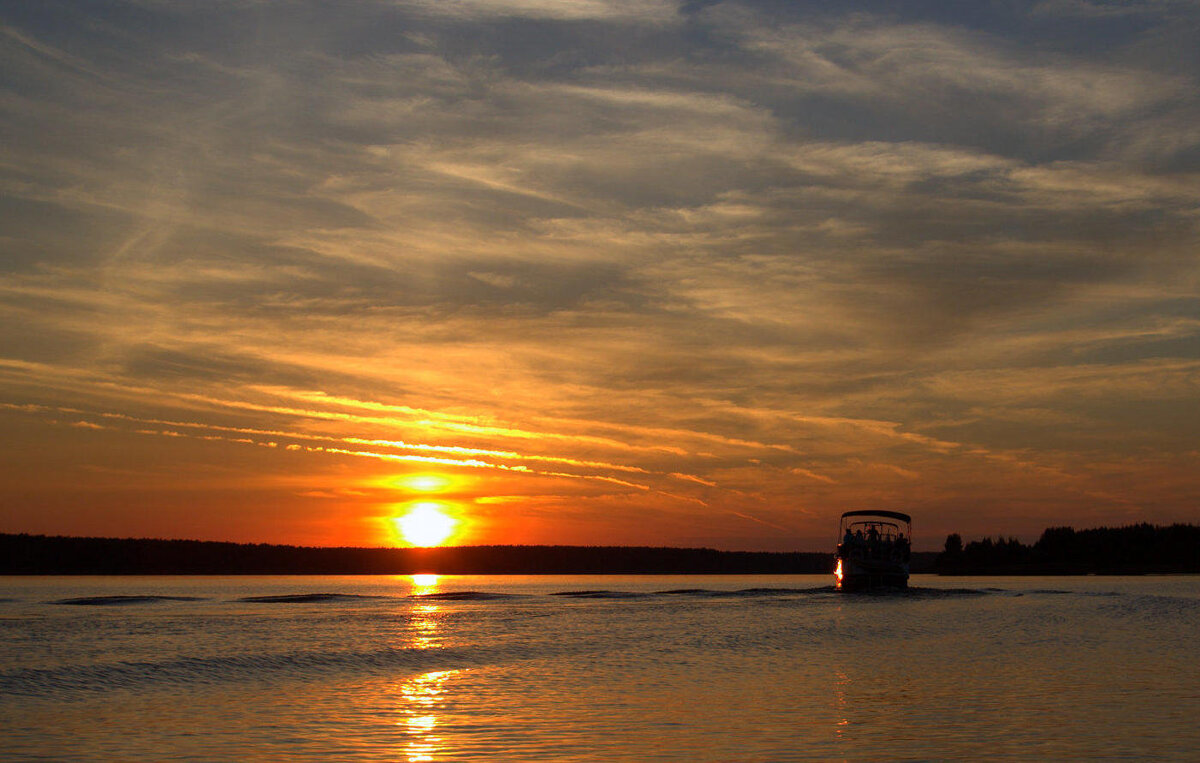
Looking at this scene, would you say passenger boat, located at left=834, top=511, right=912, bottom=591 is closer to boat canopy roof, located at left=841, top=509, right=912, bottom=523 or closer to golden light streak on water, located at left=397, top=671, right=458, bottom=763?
boat canopy roof, located at left=841, top=509, right=912, bottom=523

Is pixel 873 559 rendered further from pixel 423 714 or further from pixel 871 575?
pixel 423 714

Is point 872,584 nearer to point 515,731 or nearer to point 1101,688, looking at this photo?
point 1101,688

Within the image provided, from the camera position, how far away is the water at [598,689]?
2305cm

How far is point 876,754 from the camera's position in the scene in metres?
21.9

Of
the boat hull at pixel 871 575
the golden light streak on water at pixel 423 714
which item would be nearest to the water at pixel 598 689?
the golden light streak on water at pixel 423 714

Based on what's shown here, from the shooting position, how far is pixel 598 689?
32750 millimetres

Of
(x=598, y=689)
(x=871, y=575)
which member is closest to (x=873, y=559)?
(x=871, y=575)

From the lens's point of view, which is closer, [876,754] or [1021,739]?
[876,754]

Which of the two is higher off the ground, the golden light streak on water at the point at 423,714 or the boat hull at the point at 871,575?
the boat hull at the point at 871,575

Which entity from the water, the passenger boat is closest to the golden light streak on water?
the water

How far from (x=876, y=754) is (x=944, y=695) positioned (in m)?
10.0

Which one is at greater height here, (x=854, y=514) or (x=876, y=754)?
(x=854, y=514)

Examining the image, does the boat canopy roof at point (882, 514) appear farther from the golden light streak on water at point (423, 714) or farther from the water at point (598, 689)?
the golden light streak on water at point (423, 714)

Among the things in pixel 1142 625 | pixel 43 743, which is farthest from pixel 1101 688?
pixel 1142 625
